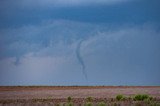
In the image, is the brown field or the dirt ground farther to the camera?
the dirt ground

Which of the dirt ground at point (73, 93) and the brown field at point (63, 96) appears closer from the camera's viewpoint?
the brown field at point (63, 96)

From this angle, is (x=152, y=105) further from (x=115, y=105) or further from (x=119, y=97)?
(x=119, y=97)

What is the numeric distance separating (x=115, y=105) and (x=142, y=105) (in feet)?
5.62

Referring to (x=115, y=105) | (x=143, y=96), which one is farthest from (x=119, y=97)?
(x=115, y=105)

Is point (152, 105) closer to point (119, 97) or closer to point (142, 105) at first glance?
point (142, 105)

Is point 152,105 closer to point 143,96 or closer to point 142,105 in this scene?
point 142,105

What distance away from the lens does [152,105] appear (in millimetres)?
26094

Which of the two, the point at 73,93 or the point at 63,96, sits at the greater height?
the point at 73,93

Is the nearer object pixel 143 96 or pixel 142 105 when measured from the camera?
pixel 142 105

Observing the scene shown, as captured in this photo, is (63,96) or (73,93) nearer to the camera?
(63,96)

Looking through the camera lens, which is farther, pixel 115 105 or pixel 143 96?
pixel 143 96

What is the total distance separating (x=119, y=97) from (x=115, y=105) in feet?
45.2

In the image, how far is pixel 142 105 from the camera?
2650 centimetres

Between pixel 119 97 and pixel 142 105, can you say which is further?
pixel 119 97
